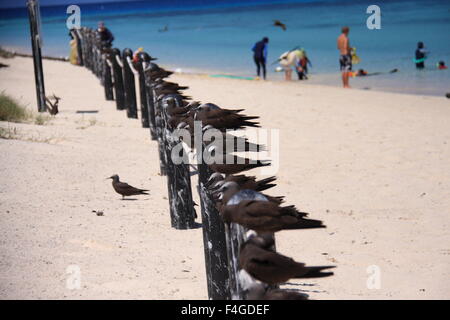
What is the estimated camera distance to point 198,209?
288 inches

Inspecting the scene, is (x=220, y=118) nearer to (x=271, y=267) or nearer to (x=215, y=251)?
(x=215, y=251)

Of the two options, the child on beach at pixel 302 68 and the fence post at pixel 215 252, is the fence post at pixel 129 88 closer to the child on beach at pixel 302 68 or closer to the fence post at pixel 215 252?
the fence post at pixel 215 252

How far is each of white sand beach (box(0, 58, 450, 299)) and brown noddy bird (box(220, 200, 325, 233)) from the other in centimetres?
173

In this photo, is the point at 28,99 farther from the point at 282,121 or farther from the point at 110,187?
the point at 110,187

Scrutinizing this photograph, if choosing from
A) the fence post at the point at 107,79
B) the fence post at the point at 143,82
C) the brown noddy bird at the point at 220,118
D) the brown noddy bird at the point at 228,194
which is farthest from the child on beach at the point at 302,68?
the brown noddy bird at the point at 228,194

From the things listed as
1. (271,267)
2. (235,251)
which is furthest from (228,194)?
(271,267)

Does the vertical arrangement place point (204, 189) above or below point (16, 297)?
above

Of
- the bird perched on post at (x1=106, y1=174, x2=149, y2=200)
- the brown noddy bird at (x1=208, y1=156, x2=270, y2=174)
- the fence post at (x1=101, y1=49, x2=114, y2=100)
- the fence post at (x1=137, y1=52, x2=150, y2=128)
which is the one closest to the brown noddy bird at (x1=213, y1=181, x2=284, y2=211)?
the brown noddy bird at (x1=208, y1=156, x2=270, y2=174)

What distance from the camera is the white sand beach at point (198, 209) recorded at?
4.94 m

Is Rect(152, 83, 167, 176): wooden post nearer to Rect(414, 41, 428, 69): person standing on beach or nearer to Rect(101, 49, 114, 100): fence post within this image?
Rect(101, 49, 114, 100): fence post

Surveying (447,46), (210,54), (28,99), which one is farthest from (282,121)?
(210,54)

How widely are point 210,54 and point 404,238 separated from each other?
105 feet

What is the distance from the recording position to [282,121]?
13.3 m

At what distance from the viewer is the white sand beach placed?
4941 mm
